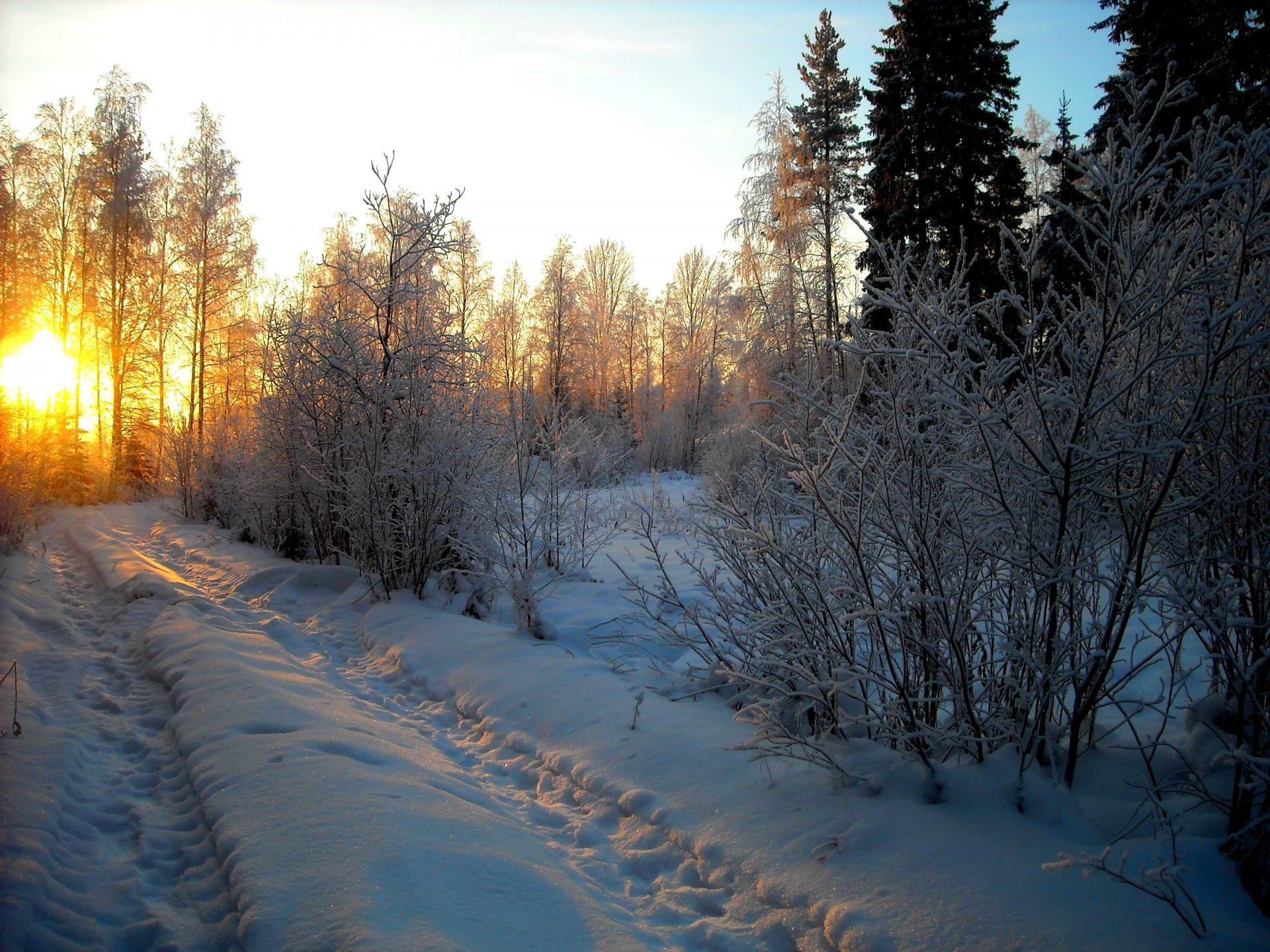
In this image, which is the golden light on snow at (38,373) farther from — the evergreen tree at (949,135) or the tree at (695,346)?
the tree at (695,346)

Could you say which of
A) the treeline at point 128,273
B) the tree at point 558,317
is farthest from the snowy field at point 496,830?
the tree at point 558,317

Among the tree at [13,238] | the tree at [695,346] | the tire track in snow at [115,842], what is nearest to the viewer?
the tire track in snow at [115,842]

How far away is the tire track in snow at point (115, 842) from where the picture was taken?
7.02 feet

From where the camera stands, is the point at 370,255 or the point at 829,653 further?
the point at 370,255

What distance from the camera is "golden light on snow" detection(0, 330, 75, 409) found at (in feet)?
38.5

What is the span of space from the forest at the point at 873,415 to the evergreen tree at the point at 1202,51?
7 cm

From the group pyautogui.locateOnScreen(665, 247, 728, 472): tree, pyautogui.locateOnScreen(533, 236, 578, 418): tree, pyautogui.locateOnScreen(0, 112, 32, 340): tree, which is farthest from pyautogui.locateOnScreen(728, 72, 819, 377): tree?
pyautogui.locateOnScreen(0, 112, 32, 340): tree

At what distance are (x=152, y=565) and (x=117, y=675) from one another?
197 inches

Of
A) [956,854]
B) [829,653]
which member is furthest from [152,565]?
[956,854]

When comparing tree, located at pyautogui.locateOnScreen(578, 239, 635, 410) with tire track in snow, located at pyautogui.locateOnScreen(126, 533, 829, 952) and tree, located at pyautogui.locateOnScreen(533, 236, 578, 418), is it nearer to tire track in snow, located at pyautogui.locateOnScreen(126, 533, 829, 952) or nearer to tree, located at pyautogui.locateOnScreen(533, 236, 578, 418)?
tree, located at pyautogui.locateOnScreen(533, 236, 578, 418)

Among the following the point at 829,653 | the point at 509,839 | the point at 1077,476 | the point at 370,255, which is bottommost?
the point at 509,839

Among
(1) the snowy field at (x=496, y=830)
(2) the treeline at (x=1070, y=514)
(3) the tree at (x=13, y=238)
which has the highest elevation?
(3) the tree at (x=13, y=238)

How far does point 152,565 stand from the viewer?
8.85 m

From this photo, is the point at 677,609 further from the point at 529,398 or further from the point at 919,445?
the point at 919,445
